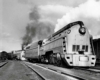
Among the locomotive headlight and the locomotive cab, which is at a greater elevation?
the locomotive headlight

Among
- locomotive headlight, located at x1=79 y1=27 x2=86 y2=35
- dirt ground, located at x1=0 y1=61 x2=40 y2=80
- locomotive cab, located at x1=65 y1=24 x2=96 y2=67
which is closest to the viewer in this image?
dirt ground, located at x1=0 y1=61 x2=40 y2=80

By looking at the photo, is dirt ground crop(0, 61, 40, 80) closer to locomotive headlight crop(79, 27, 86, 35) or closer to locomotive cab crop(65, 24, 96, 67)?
locomotive cab crop(65, 24, 96, 67)

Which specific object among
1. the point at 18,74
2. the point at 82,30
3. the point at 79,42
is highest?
the point at 82,30

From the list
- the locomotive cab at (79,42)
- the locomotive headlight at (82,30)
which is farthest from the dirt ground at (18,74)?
the locomotive headlight at (82,30)

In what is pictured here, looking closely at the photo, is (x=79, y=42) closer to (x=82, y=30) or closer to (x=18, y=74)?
(x=82, y=30)

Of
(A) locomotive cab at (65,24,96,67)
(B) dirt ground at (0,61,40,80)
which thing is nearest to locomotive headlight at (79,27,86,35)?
(A) locomotive cab at (65,24,96,67)

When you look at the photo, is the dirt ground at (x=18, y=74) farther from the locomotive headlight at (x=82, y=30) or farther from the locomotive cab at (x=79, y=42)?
the locomotive headlight at (x=82, y=30)

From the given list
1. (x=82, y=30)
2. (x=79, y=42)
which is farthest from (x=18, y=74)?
(x=82, y=30)

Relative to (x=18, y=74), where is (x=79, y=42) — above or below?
above

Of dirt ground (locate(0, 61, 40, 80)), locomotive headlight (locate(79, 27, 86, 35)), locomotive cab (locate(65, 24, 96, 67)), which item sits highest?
locomotive headlight (locate(79, 27, 86, 35))

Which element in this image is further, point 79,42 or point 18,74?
point 79,42

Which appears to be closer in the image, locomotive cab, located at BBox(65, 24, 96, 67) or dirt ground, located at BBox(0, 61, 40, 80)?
dirt ground, located at BBox(0, 61, 40, 80)

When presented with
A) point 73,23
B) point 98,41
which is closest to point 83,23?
point 73,23

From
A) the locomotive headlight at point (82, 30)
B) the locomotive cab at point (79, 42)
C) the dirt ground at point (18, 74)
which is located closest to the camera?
the dirt ground at point (18, 74)
